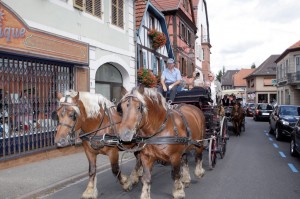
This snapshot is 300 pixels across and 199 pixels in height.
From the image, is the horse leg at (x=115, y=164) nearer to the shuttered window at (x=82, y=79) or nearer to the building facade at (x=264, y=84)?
the shuttered window at (x=82, y=79)

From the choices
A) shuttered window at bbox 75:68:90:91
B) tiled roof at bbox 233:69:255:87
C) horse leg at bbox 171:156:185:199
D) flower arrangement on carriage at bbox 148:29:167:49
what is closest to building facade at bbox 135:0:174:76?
flower arrangement on carriage at bbox 148:29:167:49

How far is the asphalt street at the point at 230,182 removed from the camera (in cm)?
600

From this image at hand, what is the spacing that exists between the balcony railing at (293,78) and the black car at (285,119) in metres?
25.3

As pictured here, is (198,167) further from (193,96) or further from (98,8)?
(98,8)

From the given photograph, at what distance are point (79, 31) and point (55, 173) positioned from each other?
5.36 metres

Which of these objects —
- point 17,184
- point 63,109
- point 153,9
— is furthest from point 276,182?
point 153,9

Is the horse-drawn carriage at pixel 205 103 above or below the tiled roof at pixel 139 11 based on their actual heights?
below

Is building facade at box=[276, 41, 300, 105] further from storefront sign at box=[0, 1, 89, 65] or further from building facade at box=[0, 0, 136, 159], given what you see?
storefront sign at box=[0, 1, 89, 65]

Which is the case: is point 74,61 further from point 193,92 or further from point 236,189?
point 236,189

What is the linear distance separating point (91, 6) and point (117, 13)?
73.9 inches

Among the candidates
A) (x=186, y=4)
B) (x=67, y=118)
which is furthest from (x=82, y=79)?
(x=186, y=4)

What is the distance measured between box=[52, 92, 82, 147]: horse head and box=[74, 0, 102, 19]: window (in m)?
6.53

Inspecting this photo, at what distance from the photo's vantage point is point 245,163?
9.02 m

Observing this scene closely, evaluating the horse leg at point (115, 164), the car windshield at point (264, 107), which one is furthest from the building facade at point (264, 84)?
the horse leg at point (115, 164)
